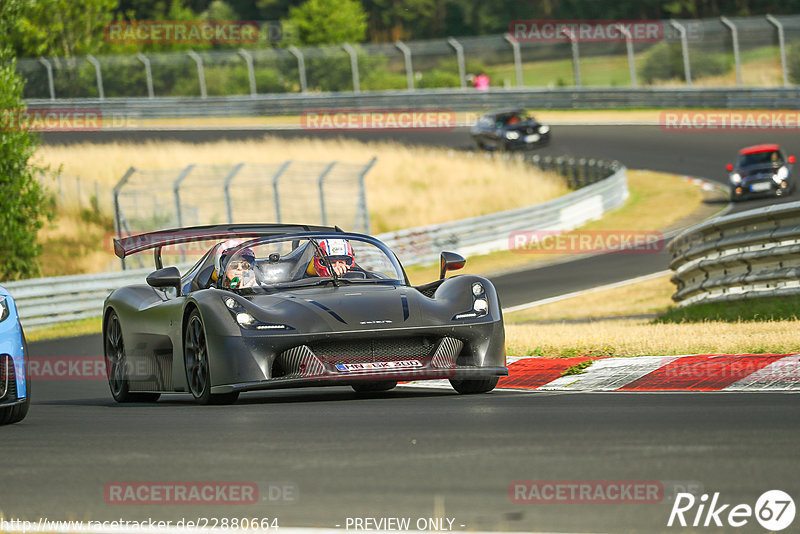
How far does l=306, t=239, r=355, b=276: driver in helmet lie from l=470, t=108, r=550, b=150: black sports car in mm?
33321

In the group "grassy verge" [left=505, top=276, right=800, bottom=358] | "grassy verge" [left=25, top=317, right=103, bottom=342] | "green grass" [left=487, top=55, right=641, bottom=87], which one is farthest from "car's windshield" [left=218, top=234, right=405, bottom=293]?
"green grass" [left=487, top=55, right=641, bottom=87]

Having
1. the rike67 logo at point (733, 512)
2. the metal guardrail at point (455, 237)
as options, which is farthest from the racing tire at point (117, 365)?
the metal guardrail at point (455, 237)

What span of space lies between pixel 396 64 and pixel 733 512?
51.7m

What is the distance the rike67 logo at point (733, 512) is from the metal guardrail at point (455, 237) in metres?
18.1

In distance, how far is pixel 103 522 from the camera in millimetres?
4680

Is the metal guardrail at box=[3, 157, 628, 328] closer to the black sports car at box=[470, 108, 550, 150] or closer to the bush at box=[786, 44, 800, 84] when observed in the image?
the black sports car at box=[470, 108, 550, 150]

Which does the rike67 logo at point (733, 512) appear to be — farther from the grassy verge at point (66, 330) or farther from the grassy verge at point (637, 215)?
the grassy verge at point (637, 215)

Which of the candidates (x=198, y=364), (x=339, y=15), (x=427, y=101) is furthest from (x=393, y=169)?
(x=339, y=15)

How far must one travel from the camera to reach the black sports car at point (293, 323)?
841 cm

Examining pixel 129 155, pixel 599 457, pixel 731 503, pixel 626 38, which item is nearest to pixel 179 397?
pixel 599 457

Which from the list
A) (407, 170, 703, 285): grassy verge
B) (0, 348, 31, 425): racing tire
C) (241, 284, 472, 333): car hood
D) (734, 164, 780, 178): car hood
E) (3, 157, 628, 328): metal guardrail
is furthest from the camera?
(734, 164, 780, 178): car hood

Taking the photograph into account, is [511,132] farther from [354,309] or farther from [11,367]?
[11,367]

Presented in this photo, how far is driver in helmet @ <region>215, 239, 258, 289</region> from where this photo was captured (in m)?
9.41

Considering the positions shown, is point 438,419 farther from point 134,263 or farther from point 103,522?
point 134,263
